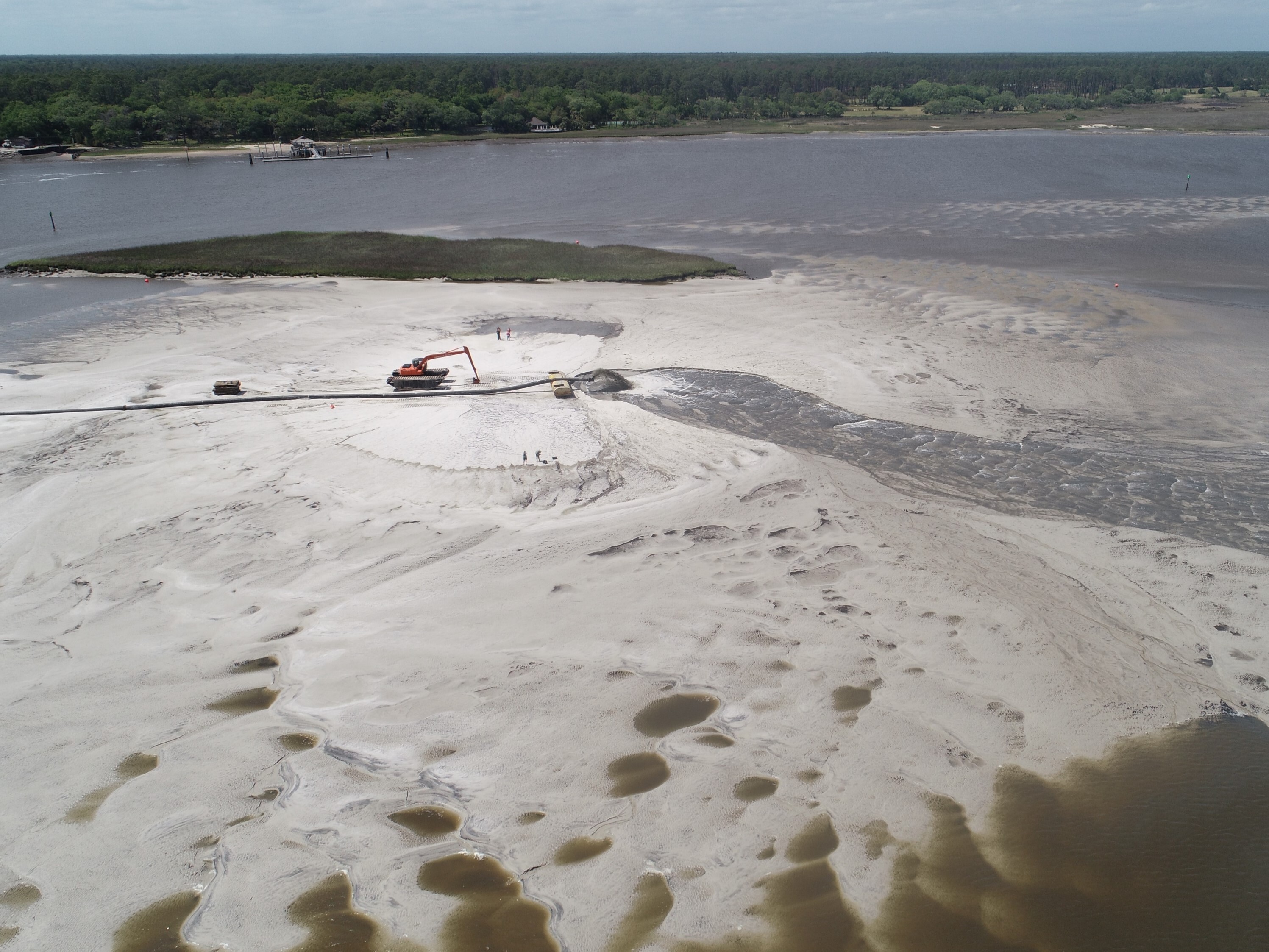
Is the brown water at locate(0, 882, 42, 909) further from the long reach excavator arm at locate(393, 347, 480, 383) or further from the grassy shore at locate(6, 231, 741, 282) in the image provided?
the grassy shore at locate(6, 231, 741, 282)

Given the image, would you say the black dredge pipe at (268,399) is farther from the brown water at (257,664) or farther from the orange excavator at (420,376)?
the brown water at (257,664)

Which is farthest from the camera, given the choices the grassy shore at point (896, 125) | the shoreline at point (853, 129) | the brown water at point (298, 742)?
the grassy shore at point (896, 125)

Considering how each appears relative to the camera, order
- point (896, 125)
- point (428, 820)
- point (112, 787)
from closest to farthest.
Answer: point (428, 820), point (112, 787), point (896, 125)

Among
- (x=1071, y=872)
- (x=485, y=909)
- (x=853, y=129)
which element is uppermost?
(x=853, y=129)

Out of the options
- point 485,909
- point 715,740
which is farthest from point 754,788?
point 485,909

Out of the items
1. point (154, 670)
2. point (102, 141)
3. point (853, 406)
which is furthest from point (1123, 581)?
point (102, 141)

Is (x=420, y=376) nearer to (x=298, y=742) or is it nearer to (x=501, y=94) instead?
(x=298, y=742)

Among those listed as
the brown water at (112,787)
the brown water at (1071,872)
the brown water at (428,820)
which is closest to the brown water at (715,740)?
the brown water at (1071,872)
